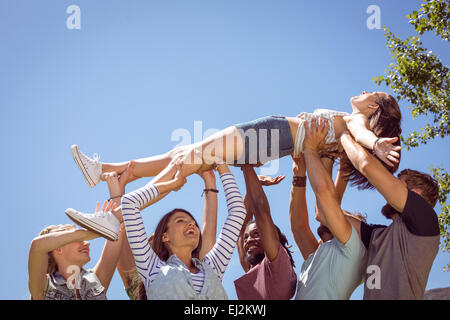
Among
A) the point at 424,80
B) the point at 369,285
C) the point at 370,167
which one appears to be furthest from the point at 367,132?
the point at 424,80

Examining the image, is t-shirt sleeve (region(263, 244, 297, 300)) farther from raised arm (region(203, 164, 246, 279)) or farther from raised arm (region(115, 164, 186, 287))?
raised arm (region(115, 164, 186, 287))

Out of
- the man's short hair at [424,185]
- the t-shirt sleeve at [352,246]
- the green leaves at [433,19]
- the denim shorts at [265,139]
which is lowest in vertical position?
the t-shirt sleeve at [352,246]

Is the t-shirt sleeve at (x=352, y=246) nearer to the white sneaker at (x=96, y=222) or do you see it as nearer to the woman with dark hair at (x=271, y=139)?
the woman with dark hair at (x=271, y=139)

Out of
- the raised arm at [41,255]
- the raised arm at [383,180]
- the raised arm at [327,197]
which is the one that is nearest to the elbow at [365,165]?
the raised arm at [383,180]

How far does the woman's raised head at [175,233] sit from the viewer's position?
3.86m

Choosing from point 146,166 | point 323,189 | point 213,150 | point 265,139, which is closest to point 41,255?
point 146,166

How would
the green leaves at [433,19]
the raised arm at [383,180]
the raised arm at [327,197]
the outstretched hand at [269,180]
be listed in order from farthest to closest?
the green leaves at [433,19] → the outstretched hand at [269,180] → the raised arm at [327,197] → the raised arm at [383,180]

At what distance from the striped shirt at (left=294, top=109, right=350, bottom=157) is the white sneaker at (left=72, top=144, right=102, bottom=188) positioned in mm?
2008

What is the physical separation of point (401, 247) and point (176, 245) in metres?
1.75

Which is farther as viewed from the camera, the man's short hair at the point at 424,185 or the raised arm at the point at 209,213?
the raised arm at the point at 209,213

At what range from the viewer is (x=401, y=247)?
135 inches

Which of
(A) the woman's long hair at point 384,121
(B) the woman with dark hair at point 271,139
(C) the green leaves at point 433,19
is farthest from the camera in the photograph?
(C) the green leaves at point 433,19

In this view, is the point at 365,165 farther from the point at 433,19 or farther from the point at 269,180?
the point at 433,19
